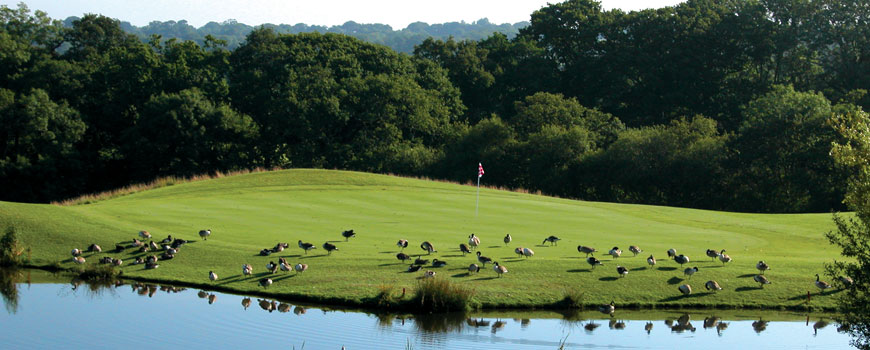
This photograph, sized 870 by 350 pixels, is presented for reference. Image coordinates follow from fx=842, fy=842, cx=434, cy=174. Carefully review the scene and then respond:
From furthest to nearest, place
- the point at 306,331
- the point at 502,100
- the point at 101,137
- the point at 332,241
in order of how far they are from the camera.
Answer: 1. the point at 502,100
2. the point at 101,137
3. the point at 332,241
4. the point at 306,331

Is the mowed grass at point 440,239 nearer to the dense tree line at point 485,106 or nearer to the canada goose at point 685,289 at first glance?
the canada goose at point 685,289

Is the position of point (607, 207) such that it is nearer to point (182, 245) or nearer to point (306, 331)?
point (182, 245)

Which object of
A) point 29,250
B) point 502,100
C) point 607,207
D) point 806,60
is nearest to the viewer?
point 29,250

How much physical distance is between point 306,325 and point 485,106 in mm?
78907

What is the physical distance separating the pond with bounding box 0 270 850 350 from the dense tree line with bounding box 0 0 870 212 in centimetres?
4437

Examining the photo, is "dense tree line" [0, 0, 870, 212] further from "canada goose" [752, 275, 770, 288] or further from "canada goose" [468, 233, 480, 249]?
"canada goose" [468, 233, 480, 249]

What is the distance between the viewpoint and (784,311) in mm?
25500

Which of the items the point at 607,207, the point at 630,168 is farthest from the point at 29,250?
the point at 630,168

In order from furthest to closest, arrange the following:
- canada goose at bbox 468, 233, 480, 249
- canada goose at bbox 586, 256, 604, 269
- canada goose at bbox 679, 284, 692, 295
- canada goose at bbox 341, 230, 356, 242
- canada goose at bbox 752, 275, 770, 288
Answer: canada goose at bbox 341, 230, 356, 242, canada goose at bbox 468, 233, 480, 249, canada goose at bbox 586, 256, 604, 269, canada goose at bbox 752, 275, 770, 288, canada goose at bbox 679, 284, 692, 295

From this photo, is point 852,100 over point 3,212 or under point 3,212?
over

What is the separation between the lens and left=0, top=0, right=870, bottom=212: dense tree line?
224 feet

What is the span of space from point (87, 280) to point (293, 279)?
21.6 feet

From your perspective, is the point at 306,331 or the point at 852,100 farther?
the point at 852,100

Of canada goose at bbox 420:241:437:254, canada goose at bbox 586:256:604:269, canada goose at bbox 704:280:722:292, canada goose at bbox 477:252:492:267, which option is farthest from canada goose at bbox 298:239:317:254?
canada goose at bbox 704:280:722:292
